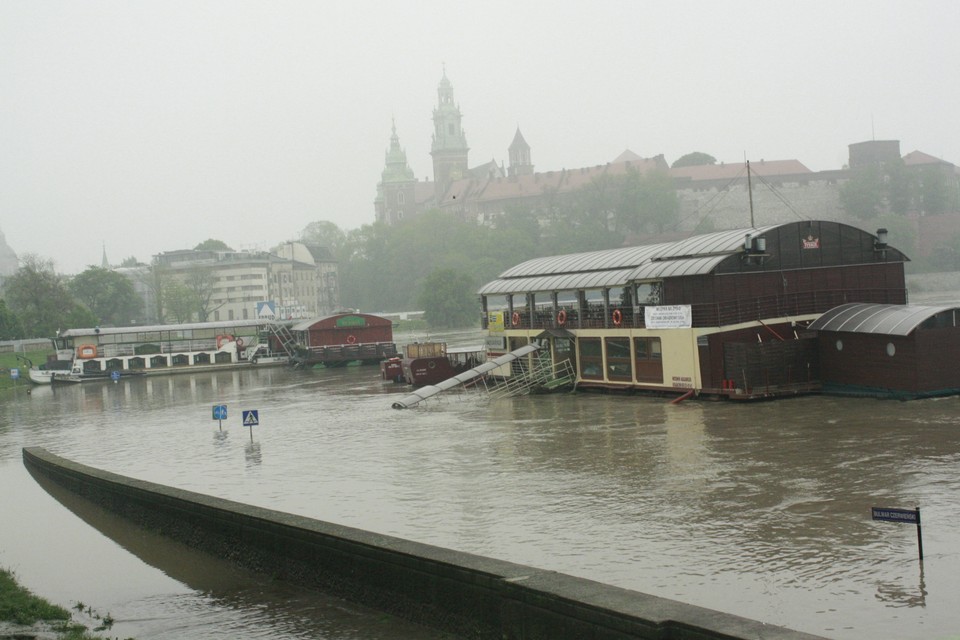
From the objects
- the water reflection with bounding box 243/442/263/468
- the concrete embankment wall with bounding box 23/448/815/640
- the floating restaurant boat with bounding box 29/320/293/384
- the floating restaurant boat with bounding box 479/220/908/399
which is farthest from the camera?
the floating restaurant boat with bounding box 29/320/293/384

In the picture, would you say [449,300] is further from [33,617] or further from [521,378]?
[33,617]

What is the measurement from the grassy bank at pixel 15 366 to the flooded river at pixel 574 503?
38400 millimetres

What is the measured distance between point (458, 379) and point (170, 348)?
4740cm

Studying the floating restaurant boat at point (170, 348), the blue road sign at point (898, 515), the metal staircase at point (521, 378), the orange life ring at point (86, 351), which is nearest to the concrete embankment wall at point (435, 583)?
the blue road sign at point (898, 515)

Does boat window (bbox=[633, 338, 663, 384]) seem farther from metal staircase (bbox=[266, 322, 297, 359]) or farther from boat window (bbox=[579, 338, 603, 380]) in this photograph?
metal staircase (bbox=[266, 322, 297, 359])

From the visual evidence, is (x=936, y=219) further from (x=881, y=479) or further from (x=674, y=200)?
(x=881, y=479)

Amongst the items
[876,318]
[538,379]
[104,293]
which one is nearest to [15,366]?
[104,293]

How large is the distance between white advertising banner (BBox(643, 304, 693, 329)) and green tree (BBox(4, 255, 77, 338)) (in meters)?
85.6

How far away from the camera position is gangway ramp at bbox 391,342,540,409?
43906mm

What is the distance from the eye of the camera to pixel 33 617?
1509 cm

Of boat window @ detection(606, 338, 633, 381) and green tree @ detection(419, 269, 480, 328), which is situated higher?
green tree @ detection(419, 269, 480, 328)

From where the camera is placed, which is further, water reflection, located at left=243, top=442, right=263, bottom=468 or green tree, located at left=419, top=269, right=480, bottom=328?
green tree, located at left=419, top=269, right=480, bottom=328

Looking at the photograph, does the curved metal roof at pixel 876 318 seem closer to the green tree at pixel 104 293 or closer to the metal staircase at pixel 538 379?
the metal staircase at pixel 538 379

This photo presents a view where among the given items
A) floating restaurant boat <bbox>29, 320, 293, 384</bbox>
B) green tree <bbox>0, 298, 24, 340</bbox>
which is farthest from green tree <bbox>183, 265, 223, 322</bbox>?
floating restaurant boat <bbox>29, 320, 293, 384</bbox>
